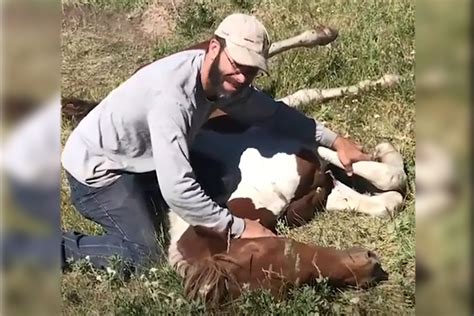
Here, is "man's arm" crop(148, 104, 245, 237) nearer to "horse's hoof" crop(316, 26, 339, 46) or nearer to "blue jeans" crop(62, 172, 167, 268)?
"blue jeans" crop(62, 172, 167, 268)

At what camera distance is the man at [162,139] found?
13.3 ft

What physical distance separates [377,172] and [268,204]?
452mm

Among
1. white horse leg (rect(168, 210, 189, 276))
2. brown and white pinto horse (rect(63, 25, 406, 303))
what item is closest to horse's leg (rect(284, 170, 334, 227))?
brown and white pinto horse (rect(63, 25, 406, 303))

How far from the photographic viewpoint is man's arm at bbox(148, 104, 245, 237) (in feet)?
13.2

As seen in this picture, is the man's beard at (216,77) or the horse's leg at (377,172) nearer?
the man's beard at (216,77)

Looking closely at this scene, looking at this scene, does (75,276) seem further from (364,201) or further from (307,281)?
(364,201)

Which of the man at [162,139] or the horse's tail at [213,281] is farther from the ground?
the man at [162,139]

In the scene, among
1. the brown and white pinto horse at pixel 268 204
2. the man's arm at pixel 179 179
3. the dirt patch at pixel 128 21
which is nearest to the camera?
the man's arm at pixel 179 179

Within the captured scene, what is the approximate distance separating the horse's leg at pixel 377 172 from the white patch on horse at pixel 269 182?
16 cm

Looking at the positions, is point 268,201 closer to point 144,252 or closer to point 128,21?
point 144,252

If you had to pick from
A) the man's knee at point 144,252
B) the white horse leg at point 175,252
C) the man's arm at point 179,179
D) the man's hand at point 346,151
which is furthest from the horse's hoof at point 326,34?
the man's knee at point 144,252

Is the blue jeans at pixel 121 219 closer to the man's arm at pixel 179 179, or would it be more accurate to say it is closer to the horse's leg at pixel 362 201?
the man's arm at pixel 179 179

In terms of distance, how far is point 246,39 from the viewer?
13.4 ft

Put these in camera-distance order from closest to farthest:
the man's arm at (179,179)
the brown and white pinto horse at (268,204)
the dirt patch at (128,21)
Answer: the man's arm at (179,179), the brown and white pinto horse at (268,204), the dirt patch at (128,21)
